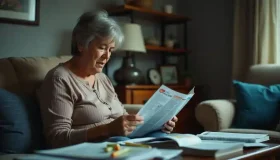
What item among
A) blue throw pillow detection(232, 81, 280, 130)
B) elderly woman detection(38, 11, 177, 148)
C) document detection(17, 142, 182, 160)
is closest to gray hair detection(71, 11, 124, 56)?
elderly woman detection(38, 11, 177, 148)

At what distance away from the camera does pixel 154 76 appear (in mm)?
3658

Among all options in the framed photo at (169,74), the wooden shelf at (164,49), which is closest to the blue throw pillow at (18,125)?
the wooden shelf at (164,49)

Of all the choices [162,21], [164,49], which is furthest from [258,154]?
[162,21]

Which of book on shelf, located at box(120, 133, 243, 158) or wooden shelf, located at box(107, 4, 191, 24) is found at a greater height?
wooden shelf, located at box(107, 4, 191, 24)

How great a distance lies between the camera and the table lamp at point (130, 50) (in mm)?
3119

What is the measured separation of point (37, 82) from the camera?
1990 millimetres

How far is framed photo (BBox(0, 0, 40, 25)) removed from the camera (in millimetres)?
2605

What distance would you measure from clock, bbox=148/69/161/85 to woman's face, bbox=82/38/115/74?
1.75m

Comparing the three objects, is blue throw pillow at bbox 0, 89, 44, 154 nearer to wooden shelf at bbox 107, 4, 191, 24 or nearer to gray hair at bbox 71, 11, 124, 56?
gray hair at bbox 71, 11, 124, 56

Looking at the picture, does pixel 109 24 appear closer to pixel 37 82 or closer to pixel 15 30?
pixel 37 82

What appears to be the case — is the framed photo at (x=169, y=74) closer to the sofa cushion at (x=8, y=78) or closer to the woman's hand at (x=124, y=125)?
the sofa cushion at (x=8, y=78)

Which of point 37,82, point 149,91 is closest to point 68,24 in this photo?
point 149,91

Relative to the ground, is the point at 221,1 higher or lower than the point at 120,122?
higher

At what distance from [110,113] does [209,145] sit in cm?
61
